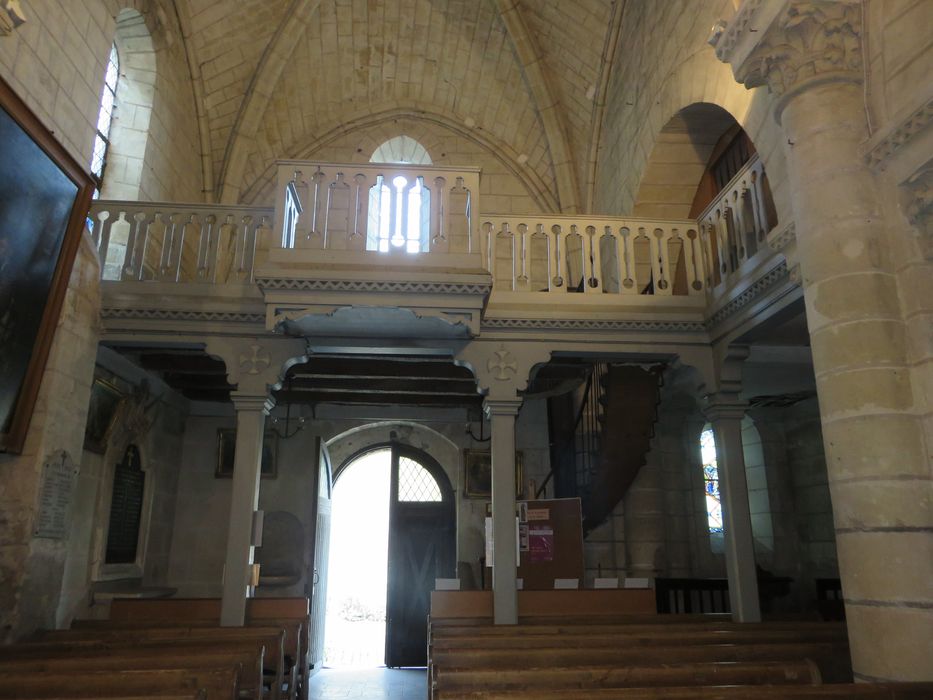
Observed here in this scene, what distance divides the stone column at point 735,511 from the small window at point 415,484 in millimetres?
5538

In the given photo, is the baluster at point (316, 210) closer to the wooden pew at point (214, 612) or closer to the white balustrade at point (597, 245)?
the white balustrade at point (597, 245)

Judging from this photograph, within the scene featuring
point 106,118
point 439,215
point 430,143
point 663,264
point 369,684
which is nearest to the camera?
point 439,215

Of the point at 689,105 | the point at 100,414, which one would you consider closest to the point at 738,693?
the point at 689,105

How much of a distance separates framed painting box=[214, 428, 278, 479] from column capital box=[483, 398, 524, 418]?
15.1ft

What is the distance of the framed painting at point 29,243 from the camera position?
5062 millimetres

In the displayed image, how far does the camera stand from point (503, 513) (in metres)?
7.12

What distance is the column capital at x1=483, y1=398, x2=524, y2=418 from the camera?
7.39 meters


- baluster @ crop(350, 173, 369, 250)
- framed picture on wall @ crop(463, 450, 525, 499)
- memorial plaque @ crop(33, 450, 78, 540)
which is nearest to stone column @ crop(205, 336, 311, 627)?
baluster @ crop(350, 173, 369, 250)

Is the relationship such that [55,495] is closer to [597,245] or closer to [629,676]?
[629,676]

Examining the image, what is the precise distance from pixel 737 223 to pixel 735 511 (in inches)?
117

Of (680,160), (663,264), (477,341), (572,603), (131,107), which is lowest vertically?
(572,603)

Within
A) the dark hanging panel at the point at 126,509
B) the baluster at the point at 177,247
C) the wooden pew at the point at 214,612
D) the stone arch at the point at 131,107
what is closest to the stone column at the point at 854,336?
the wooden pew at the point at 214,612

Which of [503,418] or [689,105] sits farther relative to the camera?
[689,105]

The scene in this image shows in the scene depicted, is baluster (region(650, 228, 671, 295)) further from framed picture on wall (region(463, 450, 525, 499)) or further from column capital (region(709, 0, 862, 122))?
framed picture on wall (region(463, 450, 525, 499))
